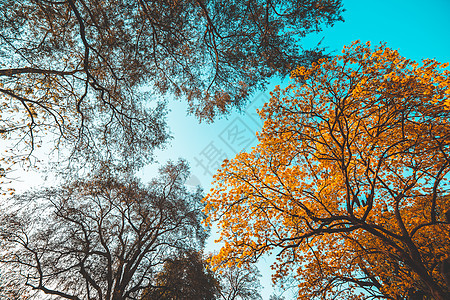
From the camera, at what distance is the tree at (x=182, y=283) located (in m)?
10.0

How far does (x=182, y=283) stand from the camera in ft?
33.9

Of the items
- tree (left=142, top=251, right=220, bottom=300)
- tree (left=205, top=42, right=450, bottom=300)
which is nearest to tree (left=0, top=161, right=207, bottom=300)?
tree (left=142, top=251, right=220, bottom=300)

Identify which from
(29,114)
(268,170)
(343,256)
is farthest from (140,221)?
(343,256)

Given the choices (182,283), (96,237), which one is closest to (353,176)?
(182,283)

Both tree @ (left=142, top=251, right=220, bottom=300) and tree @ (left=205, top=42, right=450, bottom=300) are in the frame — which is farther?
tree @ (left=142, top=251, right=220, bottom=300)

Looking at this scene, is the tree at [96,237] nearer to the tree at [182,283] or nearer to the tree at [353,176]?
the tree at [182,283]

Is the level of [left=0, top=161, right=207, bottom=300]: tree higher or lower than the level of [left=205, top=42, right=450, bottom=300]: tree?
higher

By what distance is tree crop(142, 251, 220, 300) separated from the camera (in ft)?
33.0

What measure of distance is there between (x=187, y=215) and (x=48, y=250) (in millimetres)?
6672

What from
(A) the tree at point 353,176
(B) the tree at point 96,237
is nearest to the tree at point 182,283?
(B) the tree at point 96,237

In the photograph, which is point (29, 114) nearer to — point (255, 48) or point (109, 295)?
point (255, 48)

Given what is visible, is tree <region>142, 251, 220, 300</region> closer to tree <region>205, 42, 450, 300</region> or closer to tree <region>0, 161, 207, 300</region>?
tree <region>0, 161, 207, 300</region>

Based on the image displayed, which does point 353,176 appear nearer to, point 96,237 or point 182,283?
point 182,283

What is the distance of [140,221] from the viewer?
1274 centimetres
